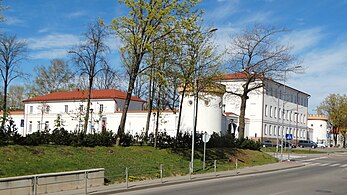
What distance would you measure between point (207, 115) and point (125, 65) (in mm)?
31263

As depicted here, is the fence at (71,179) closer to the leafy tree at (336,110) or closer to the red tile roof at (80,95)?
the red tile roof at (80,95)

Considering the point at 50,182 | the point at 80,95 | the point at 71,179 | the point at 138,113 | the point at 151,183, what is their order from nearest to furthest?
the point at 50,182 → the point at 71,179 → the point at 151,183 → the point at 138,113 → the point at 80,95

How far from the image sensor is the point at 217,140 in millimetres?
39094

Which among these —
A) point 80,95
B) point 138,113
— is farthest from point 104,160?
point 80,95

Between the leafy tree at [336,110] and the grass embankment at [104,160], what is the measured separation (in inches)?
3092

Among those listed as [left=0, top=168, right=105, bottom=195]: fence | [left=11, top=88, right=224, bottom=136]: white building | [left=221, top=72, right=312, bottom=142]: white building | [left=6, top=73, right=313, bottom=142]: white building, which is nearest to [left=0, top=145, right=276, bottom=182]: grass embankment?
[left=0, top=168, right=105, bottom=195]: fence

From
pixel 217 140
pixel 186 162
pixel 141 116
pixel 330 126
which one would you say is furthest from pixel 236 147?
pixel 330 126

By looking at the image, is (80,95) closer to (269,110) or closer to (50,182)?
(269,110)

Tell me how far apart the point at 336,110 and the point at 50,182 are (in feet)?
327

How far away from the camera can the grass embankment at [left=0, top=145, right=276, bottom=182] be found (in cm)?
1919

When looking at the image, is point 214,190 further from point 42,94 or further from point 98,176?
point 42,94

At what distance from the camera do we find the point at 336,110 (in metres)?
106

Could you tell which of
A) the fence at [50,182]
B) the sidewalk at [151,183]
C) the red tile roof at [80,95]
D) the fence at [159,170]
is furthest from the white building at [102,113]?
the fence at [50,182]

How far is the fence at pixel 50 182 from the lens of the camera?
47.3 feet
